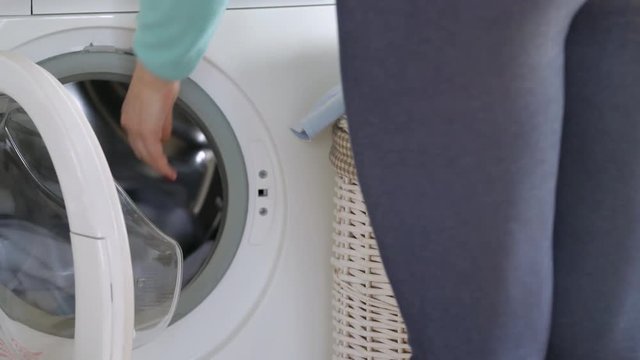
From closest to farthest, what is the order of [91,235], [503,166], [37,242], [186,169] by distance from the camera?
[503,166], [91,235], [37,242], [186,169]

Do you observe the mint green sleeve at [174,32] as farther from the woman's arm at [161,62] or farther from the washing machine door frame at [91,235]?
the washing machine door frame at [91,235]

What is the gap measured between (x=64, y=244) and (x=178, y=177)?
211mm

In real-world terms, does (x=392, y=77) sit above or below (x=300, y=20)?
below

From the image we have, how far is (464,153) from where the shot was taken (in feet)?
1.66

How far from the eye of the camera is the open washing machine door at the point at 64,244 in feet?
2.04

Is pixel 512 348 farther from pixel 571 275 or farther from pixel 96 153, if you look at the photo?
pixel 96 153

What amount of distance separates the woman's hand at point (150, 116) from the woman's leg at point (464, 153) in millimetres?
388

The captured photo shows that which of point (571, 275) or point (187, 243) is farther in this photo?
point (187, 243)

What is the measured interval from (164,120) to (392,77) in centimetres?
50

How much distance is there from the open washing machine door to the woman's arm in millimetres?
87

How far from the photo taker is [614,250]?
57 cm

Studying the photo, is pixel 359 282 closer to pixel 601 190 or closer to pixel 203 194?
pixel 203 194

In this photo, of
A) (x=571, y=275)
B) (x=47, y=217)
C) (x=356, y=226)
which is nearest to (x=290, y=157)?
(x=356, y=226)

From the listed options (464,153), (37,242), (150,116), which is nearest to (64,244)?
(37,242)
